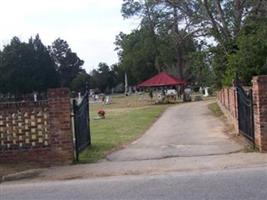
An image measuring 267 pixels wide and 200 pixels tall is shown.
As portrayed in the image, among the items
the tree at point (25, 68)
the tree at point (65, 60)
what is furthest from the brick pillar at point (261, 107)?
the tree at point (65, 60)

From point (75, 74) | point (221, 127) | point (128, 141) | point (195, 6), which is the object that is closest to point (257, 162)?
point (128, 141)

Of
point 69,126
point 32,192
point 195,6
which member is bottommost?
point 32,192

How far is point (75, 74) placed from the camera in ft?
504

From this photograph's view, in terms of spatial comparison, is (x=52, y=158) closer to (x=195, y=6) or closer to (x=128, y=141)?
(x=128, y=141)

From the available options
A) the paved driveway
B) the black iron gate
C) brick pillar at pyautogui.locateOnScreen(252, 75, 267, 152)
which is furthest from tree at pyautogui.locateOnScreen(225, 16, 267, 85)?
brick pillar at pyautogui.locateOnScreen(252, 75, 267, 152)

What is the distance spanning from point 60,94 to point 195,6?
3160 centimetres

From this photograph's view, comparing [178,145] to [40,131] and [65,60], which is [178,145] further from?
[65,60]

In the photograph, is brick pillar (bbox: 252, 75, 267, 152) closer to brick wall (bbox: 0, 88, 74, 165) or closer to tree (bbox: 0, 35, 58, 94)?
brick wall (bbox: 0, 88, 74, 165)

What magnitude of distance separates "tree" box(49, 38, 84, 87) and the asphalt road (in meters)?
140

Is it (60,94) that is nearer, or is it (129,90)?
(60,94)

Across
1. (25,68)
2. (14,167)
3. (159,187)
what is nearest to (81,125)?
(14,167)

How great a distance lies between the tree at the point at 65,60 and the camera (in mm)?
153125

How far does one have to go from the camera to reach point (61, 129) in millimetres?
14000

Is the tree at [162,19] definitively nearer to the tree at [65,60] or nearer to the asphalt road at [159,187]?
the asphalt road at [159,187]
